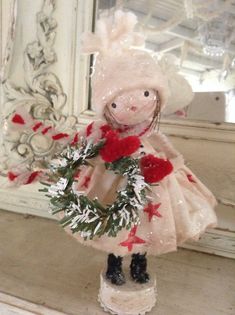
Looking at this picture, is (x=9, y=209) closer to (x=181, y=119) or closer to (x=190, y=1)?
(x=181, y=119)

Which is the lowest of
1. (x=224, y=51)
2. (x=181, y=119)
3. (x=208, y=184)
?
(x=208, y=184)

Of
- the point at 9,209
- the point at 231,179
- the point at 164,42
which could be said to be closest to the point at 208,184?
the point at 231,179

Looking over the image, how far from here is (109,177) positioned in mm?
502

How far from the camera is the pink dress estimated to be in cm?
47

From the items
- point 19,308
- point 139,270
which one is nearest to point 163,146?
point 139,270

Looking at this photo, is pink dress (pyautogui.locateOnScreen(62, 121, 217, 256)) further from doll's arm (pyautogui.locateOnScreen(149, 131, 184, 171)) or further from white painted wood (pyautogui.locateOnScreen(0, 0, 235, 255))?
white painted wood (pyautogui.locateOnScreen(0, 0, 235, 255))

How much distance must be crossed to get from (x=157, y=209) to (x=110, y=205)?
65 millimetres

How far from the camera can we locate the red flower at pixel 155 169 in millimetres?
446

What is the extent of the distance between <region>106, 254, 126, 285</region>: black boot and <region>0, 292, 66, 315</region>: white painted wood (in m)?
0.08

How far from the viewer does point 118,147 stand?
17.6 inches

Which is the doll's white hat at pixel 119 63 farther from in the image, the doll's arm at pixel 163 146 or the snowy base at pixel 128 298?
the snowy base at pixel 128 298

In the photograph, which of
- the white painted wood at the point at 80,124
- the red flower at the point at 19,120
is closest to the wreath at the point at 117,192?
the red flower at the point at 19,120

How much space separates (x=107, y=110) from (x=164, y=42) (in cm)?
23

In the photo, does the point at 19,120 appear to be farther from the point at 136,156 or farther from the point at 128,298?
the point at 128,298
